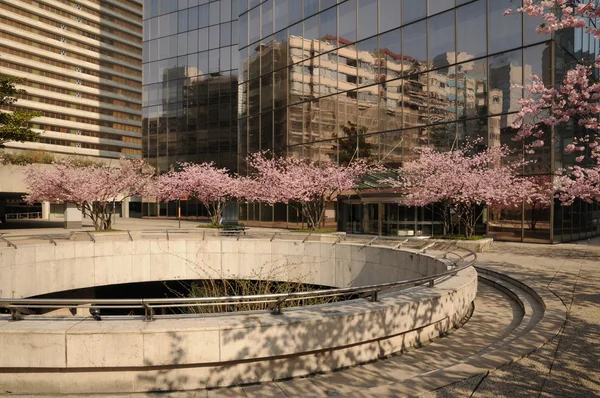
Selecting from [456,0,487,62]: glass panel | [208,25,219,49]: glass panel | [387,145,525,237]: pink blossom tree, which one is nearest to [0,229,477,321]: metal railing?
[387,145,525,237]: pink blossom tree

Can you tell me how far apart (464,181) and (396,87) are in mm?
11945

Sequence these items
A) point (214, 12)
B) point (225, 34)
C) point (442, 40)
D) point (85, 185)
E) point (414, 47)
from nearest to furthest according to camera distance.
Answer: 1. point (85, 185)
2. point (442, 40)
3. point (414, 47)
4. point (225, 34)
5. point (214, 12)

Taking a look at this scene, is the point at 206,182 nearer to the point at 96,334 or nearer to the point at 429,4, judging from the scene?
the point at 429,4

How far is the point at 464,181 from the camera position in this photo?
78.6 ft

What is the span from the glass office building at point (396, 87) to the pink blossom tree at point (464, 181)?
106 centimetres

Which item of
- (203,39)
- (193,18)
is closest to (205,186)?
(203,39)

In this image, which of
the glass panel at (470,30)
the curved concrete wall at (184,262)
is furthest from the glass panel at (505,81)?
the curved concrete wall at (184,262)

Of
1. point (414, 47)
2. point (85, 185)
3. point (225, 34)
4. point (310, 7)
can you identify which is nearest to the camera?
point (85, 185)

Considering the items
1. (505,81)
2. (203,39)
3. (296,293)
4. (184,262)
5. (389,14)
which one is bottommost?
(184,262)

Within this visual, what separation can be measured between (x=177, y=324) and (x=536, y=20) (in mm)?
28620

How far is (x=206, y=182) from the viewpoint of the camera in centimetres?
3875

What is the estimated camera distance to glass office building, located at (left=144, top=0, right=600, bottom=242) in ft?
90.8

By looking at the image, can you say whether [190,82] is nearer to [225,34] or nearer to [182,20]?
[225,34]

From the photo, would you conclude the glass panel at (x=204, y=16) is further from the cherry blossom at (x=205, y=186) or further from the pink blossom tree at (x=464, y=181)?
the pink blossom tree at (x=464, y=181)
